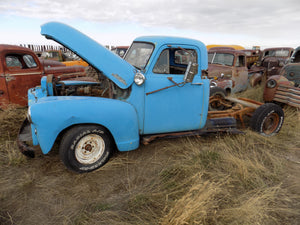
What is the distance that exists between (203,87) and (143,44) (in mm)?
1307

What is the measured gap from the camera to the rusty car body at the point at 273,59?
31.6ft

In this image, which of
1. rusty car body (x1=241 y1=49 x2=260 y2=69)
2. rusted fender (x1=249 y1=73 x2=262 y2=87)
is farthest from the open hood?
rusty car body (x1=241 y1=49 x2=260 y2=69)

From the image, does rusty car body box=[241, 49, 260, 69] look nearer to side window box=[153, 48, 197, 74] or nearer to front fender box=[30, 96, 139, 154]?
side window box=[153, 48, 197, 74]

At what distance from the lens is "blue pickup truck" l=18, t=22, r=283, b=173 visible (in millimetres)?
2797

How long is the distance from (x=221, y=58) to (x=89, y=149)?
22.2 ft

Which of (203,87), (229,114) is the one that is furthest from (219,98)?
Answer: (203,87)

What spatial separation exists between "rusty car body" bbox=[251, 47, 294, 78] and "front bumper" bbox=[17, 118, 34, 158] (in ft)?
32.5

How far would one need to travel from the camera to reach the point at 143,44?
11.9 feet

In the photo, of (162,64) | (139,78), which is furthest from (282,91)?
(139,78)

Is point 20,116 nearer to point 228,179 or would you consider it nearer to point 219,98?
point 228,179

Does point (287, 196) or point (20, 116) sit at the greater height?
point (20, 116)

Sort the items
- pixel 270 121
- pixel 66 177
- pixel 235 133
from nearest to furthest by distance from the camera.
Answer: pixel 66 177, pixel 235 133, pixel 270 121

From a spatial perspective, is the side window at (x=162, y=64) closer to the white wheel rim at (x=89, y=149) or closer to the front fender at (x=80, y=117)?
the front fender at (x=80, y=117)

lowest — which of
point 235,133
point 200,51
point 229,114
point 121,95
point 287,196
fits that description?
point 287,196
